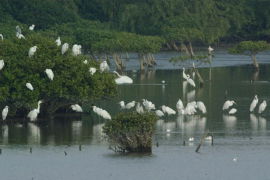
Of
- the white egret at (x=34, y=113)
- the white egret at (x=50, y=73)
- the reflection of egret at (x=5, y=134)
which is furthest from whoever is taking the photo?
the white egret at (x=50, y=73)

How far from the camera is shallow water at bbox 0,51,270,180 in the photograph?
43.5m

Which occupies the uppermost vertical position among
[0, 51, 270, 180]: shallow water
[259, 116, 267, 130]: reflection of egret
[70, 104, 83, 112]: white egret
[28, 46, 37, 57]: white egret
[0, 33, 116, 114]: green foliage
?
[28, 46, 37, 57]: white egret

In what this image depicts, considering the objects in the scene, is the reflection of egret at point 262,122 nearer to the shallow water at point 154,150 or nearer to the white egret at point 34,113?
the shallow water at point 154,150

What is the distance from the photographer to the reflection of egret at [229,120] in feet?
185

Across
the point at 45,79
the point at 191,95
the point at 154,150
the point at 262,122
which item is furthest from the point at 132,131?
the point at 191,95

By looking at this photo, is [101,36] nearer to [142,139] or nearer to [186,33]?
[186,33]

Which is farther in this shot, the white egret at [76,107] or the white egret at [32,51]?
the white egret at [76,107]

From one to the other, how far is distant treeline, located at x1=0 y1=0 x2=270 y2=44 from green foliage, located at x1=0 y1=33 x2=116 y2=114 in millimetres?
46198

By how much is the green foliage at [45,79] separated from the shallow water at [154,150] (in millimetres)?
1215

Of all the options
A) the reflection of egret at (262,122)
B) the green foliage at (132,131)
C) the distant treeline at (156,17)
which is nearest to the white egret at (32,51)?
the reflection of egret at (262,122)

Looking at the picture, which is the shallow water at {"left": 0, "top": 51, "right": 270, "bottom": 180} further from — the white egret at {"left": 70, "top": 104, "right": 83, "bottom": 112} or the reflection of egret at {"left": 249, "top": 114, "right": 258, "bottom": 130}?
the white egret at {"left": 70, "top": 104, "right": 83, "bottom": 112}

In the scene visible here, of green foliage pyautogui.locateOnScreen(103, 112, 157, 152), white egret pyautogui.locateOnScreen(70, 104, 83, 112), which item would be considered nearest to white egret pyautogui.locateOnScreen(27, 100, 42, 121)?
white egret pyautogui.locateOnScreen(70, 104, 83, 112)

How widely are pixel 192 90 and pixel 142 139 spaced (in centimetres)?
3050

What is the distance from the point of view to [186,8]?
118125mm
